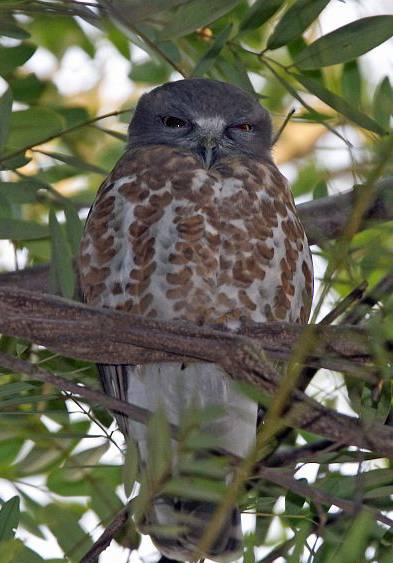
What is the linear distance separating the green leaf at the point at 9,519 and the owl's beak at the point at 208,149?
5.29 feet

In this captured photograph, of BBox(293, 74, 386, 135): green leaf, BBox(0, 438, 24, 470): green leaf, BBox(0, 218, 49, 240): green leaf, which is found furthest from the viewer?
BBox(0, 438, 24, 470): green leaf

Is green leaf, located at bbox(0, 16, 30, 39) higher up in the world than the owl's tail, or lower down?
higher up

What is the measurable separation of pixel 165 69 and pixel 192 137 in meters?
0.99

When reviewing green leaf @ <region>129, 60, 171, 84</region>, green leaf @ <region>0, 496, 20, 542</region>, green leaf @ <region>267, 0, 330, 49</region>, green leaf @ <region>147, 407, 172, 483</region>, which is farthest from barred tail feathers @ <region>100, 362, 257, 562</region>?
green leaf @ <region>129, 60, 171, 84</region>

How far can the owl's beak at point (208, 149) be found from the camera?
439 centimetres

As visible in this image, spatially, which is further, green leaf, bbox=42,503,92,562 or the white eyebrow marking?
the white eyebrow marking

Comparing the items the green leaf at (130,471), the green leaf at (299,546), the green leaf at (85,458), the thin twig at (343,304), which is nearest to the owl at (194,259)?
the green leaf at (85,458)

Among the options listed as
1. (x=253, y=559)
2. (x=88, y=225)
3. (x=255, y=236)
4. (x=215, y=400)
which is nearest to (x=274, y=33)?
(x=255, y=236)

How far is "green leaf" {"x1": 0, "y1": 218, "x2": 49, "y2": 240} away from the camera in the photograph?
3.88 metres

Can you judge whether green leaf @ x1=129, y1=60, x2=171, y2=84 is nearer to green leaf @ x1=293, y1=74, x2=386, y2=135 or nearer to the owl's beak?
the owl's beak

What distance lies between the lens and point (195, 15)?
3.61 metres

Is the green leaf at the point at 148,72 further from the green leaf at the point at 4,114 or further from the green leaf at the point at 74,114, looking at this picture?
the green leaf at the point at 4,114

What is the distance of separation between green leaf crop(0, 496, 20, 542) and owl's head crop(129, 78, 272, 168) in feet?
5.94

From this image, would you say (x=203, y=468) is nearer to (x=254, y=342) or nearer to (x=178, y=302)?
(x=254, y=342)
